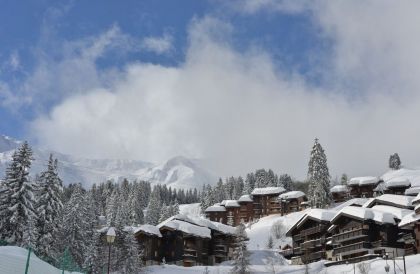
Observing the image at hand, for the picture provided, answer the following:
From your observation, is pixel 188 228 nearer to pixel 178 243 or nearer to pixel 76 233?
pixel 178 243

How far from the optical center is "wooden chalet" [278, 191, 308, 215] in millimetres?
119238

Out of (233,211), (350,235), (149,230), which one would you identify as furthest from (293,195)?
(350,235)

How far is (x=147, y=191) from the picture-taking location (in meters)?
195

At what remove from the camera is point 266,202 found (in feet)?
419

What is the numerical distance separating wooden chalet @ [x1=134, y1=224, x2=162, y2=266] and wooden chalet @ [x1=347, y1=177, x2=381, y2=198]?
51.5 m

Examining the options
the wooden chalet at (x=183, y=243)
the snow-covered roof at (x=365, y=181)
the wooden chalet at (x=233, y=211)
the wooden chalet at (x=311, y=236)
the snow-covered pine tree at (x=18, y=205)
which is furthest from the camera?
the wooden chalet at (x=233, y=211)

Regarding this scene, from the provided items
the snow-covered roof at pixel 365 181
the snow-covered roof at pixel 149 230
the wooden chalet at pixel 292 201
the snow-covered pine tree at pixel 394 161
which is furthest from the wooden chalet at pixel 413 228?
the snow-covered pine tree at pixel 394 161

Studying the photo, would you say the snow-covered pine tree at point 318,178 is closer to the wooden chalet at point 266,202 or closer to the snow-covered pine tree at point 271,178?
the wooden chalet at point 266,202

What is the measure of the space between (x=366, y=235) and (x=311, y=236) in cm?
1151

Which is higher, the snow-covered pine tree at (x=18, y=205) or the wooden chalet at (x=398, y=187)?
the wooden chalet at (x=398, y=187)

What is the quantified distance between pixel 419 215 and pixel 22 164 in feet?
141

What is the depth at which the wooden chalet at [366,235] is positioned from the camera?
62812 mm

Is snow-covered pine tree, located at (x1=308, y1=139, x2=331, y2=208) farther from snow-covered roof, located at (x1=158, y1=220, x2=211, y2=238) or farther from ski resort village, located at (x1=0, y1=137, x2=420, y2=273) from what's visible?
snow-covered roof, located at (x1=158, y1=220, x2=211, y2=238)

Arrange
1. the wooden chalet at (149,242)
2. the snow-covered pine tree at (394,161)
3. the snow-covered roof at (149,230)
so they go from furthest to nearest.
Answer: the snow-covered pine tree at (394,161) < the wooden chalet at (149,242) < the snow-covered roof at (149,230)
